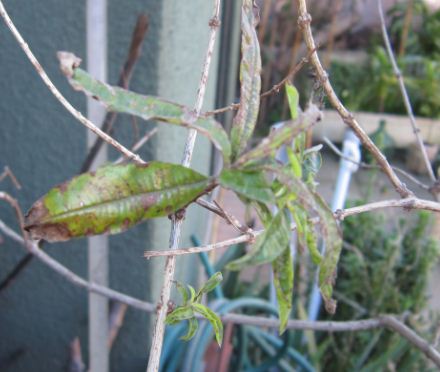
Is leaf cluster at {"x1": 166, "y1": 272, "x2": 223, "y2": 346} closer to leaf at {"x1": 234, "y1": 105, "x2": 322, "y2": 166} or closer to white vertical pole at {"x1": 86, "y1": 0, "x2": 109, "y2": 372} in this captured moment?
leaf at {"x1": 234, "y1": 105, "x2": 322, "y2": 166}

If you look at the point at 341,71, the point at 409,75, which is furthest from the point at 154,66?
the point at 409,75

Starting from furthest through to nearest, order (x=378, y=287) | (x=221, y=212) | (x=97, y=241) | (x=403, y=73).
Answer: (x=403, y=73) → (x=378, y=287) → (x=97, y=241) → (x=221, y=212)

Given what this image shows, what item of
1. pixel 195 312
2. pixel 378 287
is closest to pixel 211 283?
pixel 195 312

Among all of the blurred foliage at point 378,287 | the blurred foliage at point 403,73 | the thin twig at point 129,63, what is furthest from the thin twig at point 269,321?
the blurred foliage at point 403,73

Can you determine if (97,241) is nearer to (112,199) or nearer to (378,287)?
(112,199)

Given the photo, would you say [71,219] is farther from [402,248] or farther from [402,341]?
[402,248]
